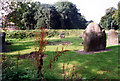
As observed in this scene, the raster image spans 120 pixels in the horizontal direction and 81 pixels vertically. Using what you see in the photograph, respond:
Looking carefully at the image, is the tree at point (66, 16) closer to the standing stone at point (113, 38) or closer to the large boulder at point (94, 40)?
the standing stone at point (113, 38)

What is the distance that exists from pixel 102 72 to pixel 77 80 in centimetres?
170

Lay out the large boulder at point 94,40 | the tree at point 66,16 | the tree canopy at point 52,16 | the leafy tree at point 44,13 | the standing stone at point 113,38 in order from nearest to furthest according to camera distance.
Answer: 1. the large boulder at point 94,40
2. the standing stone at point 113,38
3. the tree canopy at point 52,16
4. the leafy tree at point 44,13
5. the tree at point 66,16

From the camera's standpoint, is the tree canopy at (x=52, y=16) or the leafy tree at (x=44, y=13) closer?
the tree canopy at (x=52, y=16)

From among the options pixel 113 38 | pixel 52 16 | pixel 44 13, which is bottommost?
pixel 113 38

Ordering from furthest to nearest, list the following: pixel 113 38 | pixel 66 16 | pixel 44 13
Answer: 1. pixel 66 16
2. pixel 44 13
3. pixel 113 38

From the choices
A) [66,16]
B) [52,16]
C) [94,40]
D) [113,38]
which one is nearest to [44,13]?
[52,16]

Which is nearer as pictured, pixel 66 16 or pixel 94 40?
pixel 94 40

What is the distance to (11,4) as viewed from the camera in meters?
5.96

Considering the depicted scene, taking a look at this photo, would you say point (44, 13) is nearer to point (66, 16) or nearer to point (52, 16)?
point (52, 16)

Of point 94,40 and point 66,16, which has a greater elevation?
point 66,16

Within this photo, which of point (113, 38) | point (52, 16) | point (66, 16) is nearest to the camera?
point (113, 38)

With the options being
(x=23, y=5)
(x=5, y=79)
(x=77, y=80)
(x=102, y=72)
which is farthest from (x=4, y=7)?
(x=102, y=72)

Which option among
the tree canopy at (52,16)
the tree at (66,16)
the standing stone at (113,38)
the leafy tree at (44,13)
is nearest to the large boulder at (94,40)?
the standing stone at (113,38)

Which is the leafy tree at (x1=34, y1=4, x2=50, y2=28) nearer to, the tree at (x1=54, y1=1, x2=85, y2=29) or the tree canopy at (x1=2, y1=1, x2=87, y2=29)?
the tree canopy at (x1=2, y1=1, x2=87, y2=29)
